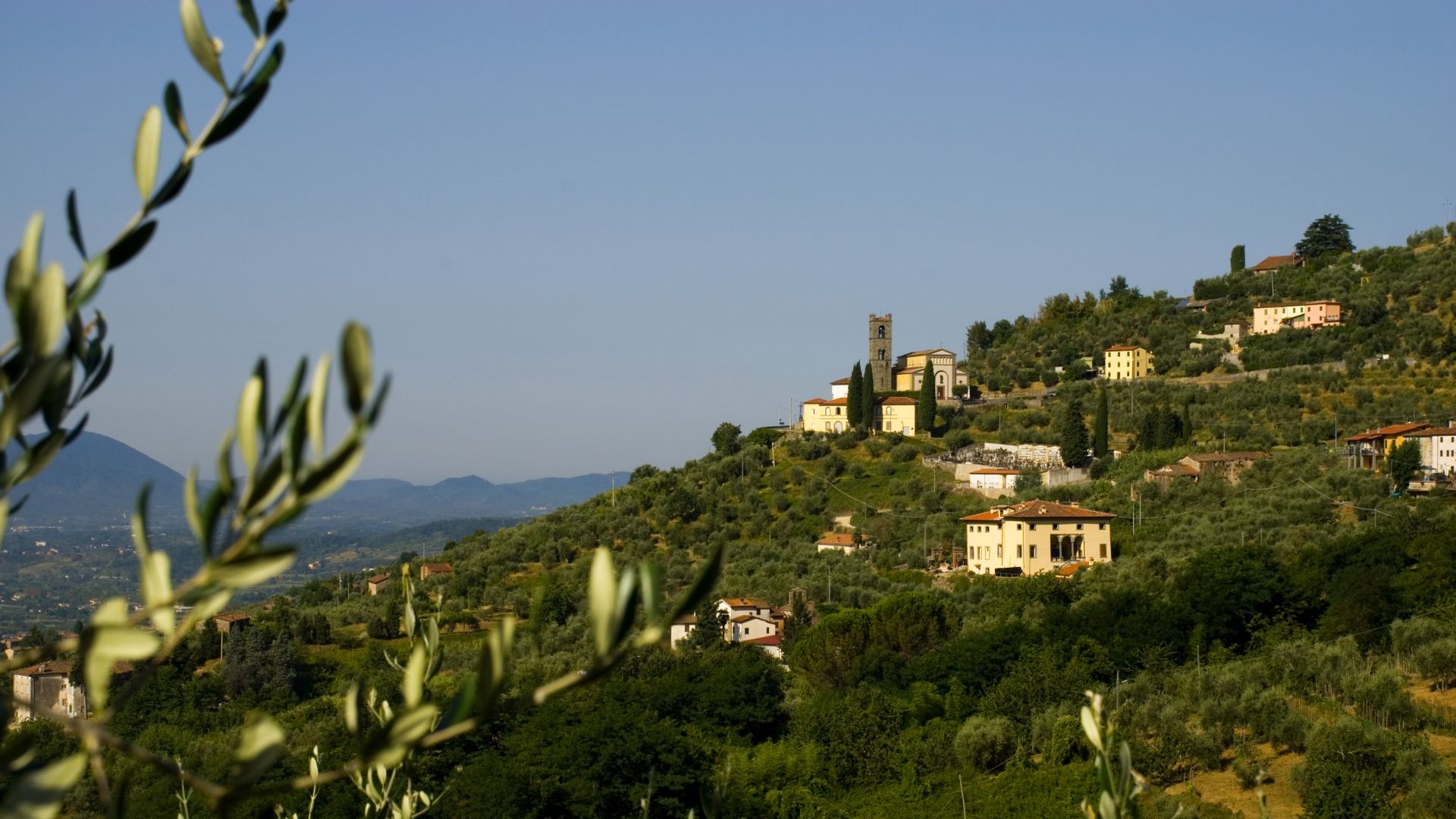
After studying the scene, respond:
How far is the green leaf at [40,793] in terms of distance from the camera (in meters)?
1.22

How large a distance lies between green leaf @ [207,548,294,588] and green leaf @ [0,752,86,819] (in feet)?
0.65

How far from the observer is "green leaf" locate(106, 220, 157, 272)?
5.09ft

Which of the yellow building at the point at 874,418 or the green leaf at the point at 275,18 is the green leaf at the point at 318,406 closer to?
the green leaf at the point at 275,18

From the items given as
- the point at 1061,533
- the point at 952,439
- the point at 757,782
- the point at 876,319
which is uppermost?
the point at 876,319

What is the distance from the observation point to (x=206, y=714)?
31.3 meters

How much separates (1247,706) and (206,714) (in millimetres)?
22291

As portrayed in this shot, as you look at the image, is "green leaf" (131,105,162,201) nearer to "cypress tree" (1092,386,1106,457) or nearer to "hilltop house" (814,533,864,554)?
"hilltop house" (814,533,864,554)

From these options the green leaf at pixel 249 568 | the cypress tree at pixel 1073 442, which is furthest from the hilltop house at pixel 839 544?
the green leaf at pixel 249 568

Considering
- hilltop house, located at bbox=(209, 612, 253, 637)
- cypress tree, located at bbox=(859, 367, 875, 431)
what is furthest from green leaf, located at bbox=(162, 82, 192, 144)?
cypress tree, located at bbox=(859, 367, 875, 431)

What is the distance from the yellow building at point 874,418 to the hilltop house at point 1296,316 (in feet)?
55.8

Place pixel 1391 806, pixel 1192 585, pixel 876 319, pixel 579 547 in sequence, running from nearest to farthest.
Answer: pixel 1391 806 < pixel 1192 585 < pixel 579 547 < pixel 876 319

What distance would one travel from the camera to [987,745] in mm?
21906

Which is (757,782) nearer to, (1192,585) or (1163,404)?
(1192,585)

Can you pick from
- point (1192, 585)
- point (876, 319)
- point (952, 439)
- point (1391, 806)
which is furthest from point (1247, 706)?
point (876, 319)
